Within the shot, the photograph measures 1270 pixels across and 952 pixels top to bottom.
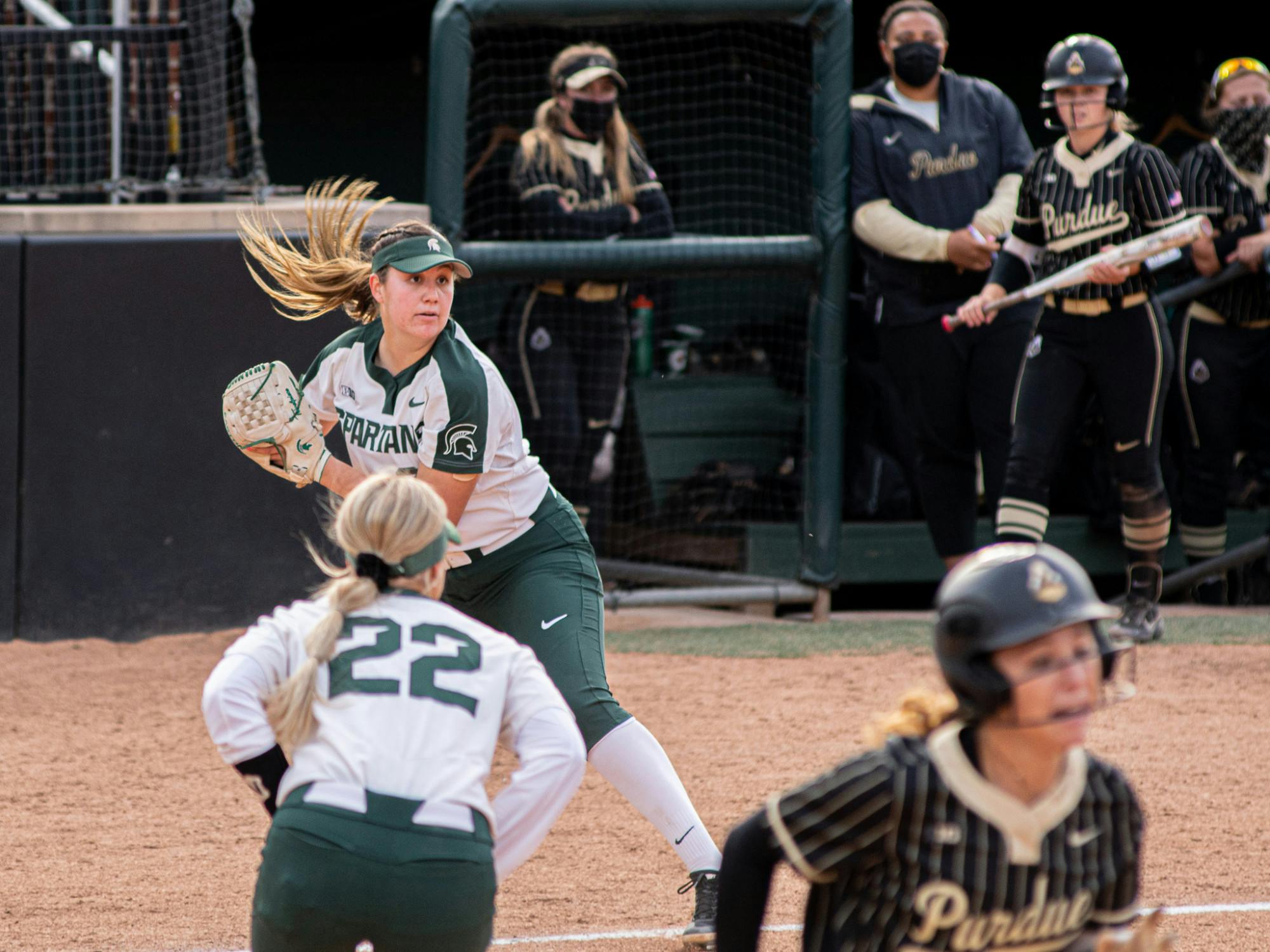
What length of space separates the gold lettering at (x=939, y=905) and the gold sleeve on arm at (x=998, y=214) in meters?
5.21

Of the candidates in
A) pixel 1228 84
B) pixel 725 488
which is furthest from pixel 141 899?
pixel 1228 84

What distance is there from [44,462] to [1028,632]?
18.5 feet

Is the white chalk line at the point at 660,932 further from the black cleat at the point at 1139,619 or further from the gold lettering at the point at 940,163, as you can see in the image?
the gold lettering at the point at 940,163

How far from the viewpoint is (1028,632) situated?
1820mm

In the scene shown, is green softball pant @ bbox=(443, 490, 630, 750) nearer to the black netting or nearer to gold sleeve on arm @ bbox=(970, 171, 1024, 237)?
gold sleeve on arm @ bbox=(970, 171, 1024, 237)

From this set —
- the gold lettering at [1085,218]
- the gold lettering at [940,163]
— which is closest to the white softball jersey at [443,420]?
the gold lettering at [1085,218]

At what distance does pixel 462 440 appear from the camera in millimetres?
3516

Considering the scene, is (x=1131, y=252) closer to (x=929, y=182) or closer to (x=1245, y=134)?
(x=929, y=182)

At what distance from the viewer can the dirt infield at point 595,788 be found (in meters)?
3.75

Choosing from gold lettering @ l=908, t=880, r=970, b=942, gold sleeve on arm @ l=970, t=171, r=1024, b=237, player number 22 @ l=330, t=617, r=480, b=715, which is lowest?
gold lettering @ l=908, t=880, r=970, b=942

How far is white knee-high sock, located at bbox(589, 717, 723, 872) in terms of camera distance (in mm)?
3551

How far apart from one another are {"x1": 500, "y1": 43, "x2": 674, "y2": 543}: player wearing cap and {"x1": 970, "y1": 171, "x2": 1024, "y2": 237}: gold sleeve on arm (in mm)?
1362

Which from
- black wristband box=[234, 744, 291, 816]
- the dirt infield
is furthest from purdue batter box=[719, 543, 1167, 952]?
the dirt infield

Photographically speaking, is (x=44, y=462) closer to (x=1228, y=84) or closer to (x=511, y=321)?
(x=511, y=321)
